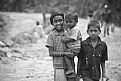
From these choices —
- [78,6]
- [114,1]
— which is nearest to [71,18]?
[114,1]

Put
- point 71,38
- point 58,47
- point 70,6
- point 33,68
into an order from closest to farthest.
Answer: point 71,38 → point 58,47 → point 33,68 → point 70,6

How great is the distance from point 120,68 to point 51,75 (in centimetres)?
190

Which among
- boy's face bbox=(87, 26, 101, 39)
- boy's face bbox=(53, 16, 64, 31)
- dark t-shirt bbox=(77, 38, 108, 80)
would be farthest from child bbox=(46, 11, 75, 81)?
boy's face bbox=(87, 26, 101, 39)

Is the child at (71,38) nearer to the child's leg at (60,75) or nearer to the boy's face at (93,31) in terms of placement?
the child's leg at (60,75)

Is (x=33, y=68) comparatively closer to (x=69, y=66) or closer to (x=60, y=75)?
(x=60, y=75)

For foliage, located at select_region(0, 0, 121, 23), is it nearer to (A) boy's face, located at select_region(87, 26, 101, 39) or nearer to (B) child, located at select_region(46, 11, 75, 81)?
(A) boy's face, located at select_region(87, 26, 101, 39)

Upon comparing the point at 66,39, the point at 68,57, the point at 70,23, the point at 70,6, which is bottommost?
the point at 68,57

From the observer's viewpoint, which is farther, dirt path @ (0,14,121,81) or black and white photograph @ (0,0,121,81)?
dirt path @ (0,14,121,81)

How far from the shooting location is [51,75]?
570cm

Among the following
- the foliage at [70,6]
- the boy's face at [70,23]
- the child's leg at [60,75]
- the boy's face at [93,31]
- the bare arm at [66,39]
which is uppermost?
the foliage at [70,6]

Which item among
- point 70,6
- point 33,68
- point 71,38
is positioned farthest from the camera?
point 70,6

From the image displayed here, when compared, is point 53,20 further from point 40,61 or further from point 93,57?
point 40,61

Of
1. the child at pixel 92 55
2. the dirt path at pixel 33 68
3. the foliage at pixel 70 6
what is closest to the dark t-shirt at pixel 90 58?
the child at pixel 92 55

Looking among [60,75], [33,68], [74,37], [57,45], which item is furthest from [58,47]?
[33,68]
